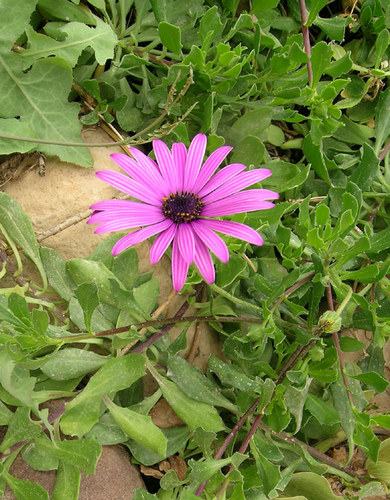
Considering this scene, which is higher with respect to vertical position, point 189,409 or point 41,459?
point 189,409

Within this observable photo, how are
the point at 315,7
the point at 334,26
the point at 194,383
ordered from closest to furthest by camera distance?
the point at 194,383 < the point at 315,7 < the point at 334,26

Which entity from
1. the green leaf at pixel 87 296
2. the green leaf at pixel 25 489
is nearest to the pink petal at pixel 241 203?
the green leaf at pixel 87 296

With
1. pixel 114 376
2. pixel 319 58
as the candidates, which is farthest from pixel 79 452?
pixel 319 58

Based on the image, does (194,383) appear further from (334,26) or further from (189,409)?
(334,26)

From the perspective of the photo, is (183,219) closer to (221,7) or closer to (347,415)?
(347,415)

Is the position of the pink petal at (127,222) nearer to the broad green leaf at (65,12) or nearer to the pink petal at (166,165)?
the pink petal at (166,165)

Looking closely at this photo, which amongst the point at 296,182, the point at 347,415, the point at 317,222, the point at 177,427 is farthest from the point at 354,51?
the point at 177,427
